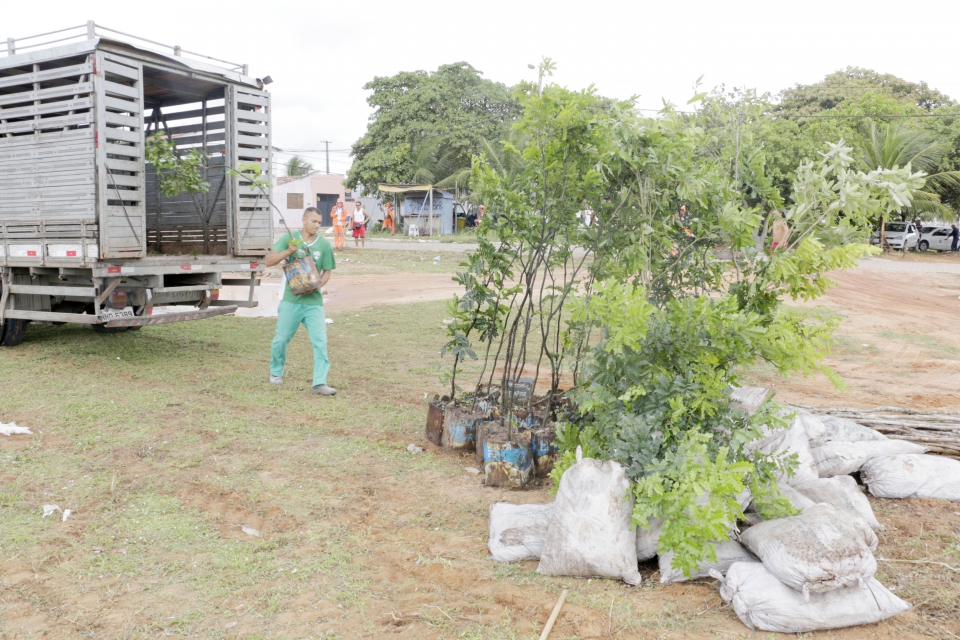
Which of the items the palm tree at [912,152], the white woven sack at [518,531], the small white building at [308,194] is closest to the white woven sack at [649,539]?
the white woven sack at [518,531]

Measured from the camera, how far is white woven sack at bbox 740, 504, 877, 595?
120 inches

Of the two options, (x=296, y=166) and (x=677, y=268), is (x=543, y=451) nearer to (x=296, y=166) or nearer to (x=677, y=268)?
(x=677, y=268)

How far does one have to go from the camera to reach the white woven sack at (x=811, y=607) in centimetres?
A: 307

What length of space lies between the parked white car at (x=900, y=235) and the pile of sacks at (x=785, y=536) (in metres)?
27.9

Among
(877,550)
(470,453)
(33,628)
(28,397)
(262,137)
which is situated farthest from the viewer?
(262,137)

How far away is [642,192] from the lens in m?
4.43

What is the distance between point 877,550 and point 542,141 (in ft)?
9.63

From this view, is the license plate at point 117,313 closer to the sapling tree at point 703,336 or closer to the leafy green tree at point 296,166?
the sapling tree at point 703,336

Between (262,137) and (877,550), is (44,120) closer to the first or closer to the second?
(262,137)

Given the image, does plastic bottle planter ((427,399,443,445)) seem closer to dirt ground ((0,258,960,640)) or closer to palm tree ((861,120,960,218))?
dirt ground ((0,258,960,640))

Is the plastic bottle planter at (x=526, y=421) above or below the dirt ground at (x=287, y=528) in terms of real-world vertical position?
above

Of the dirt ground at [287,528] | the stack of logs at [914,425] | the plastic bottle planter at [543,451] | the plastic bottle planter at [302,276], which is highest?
the plastic bottle planter at [302,276]

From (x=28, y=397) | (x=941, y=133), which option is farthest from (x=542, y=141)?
(x=941, y=133)

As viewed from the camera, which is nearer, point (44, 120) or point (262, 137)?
point (44, 120)
